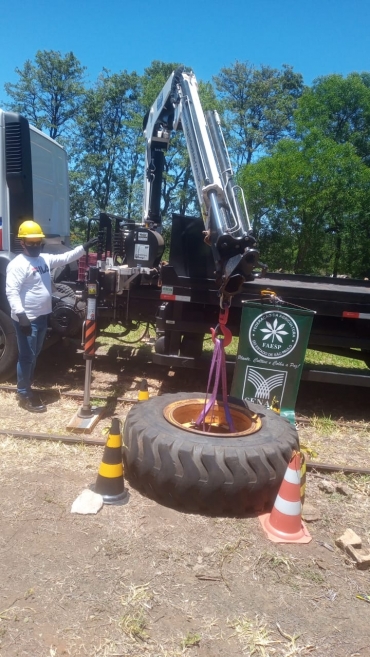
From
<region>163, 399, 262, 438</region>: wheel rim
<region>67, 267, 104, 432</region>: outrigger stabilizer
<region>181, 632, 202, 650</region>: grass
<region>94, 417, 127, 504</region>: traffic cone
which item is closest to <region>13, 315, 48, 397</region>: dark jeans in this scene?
<region>67, 267, 104, 432</region>: outrigger stabilizer

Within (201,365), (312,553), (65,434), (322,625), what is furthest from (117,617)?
(201,365)

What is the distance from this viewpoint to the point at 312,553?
3426mm

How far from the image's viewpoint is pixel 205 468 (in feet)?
11.8

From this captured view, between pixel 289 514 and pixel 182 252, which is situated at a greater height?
pixel 182 252

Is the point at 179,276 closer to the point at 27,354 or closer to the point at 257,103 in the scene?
the point at 27,354

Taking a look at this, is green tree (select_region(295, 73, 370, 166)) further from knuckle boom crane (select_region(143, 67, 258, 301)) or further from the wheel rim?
the wheel rim

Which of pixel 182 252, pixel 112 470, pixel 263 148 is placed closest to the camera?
pixel 112 470

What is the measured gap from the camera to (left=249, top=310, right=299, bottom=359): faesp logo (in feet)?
18.7

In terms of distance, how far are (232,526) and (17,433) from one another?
2.39m

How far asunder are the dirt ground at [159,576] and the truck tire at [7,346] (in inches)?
71.0

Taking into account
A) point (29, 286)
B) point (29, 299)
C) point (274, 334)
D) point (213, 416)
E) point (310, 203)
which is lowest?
point (213, 416)

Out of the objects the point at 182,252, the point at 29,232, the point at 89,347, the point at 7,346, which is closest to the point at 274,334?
the point at 182,252

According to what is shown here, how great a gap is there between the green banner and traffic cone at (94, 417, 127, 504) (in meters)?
2.29

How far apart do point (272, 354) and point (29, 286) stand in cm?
279
